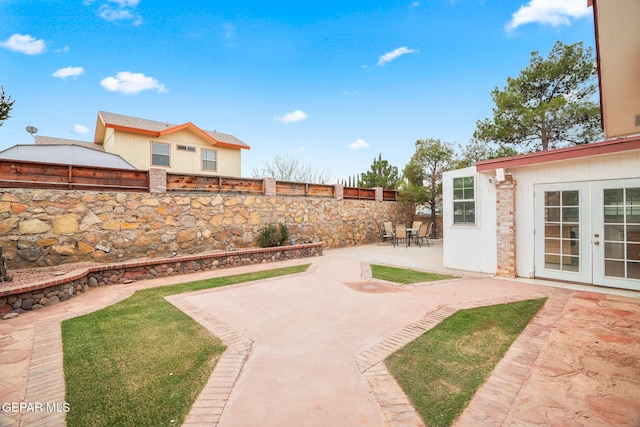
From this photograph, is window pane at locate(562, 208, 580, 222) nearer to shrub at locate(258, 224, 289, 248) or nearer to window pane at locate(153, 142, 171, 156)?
→ shrub at locate(258, 224, 289, 248)

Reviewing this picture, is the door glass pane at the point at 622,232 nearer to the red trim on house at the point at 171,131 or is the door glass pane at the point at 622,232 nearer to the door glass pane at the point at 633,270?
the door glass pane at the point at 633,270

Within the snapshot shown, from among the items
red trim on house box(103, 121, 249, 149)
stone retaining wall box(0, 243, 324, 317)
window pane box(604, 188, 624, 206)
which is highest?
red trim on house box(103, 121, 249, 149)

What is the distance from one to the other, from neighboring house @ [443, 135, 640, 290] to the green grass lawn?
21.3 ft

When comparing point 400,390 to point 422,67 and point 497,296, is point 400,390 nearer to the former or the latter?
point 497,296

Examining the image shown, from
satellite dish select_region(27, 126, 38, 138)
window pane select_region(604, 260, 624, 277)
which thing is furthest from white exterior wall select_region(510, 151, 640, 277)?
satellite dish select_region(27, 126, 38, 138)

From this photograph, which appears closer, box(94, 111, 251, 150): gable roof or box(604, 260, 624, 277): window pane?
box(604, 260, 624, 277): window pane

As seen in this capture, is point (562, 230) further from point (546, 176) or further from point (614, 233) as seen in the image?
point (546, 176)

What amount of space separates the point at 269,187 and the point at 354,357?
808cm

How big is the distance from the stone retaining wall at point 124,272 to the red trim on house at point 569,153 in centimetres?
622

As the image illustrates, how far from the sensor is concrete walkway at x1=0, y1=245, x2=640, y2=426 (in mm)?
2059

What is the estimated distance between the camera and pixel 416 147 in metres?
15.3

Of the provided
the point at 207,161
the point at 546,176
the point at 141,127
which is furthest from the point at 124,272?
the point at 546,176

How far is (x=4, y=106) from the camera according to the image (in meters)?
4.93

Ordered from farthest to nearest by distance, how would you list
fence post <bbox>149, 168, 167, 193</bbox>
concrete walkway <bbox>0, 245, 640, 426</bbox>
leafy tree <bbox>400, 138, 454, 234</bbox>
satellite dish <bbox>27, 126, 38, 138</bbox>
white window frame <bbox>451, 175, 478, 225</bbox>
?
leafy tree <bbox>400, 138, 454, 234</bbox> < satellite dish <bbox>27, 126, 38, 138</bbox> < fence post <bbox>149, 168, 167, 193</bbox> < white window frame <bbox>451, 175, 478, 225</bbox> < concrete walkway <bbox>0, 245, 640, 426</bbox>
